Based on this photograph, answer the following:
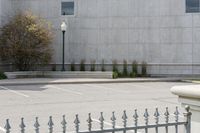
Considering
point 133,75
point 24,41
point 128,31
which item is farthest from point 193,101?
point 128,31

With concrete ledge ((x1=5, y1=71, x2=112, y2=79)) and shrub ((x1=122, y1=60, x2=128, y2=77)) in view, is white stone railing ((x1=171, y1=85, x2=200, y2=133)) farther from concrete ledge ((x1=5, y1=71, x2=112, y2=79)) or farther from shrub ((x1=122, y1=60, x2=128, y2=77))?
shrub ((x1=122, y1=60, x2=128, y2=77))

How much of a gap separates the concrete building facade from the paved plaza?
963cm

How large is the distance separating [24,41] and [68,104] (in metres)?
13.7

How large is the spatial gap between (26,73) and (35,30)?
10.1 ft

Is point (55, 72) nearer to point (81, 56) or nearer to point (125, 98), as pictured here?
point (81, 56)

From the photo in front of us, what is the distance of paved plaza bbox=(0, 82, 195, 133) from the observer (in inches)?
467

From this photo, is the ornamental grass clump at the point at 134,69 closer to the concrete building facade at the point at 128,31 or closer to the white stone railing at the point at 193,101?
the concrete building facade at the point at 128,31

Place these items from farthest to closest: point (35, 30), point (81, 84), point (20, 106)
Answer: point (35, 30), point (81, 84), point (20, 106)

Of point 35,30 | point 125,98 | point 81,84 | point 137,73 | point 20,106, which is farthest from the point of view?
point 137,73

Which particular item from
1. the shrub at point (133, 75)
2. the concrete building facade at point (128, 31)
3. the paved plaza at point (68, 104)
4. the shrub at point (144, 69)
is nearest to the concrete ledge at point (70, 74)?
the shrub at point (133, 75)

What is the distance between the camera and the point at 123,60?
31.4m

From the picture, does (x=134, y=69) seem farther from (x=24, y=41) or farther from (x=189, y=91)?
(x=189, y=91)

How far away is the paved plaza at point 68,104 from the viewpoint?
11.9 metres

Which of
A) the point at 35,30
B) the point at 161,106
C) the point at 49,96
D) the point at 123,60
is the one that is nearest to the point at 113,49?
the point at 123,60
